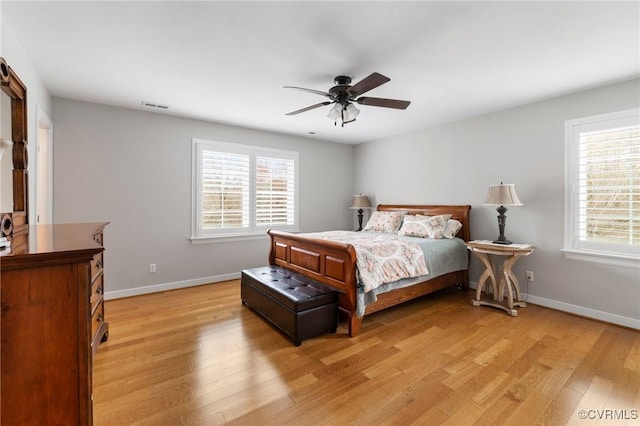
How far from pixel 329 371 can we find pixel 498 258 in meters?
2.92

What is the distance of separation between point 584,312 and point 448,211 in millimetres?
→ 1899

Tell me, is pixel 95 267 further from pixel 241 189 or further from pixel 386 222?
pixel 386 222

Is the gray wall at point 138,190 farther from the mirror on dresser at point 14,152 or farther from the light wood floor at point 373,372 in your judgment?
the mirror on dresser at point 14,152

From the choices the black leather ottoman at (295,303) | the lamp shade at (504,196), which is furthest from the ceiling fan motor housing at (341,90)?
the lamp shade at (504,196)

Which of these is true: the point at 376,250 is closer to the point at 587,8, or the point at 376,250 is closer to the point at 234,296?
the point at 234,296

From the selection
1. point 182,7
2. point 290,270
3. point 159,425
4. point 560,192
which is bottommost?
point 159,425

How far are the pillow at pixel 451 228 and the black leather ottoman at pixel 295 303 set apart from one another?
2129 mm

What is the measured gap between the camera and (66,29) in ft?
6.83

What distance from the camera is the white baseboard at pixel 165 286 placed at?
3.71m

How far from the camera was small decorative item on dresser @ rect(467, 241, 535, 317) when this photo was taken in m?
3.24

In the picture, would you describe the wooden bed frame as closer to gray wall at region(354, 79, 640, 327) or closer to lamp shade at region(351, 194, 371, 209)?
gray wall at region(354, 79, 640, 327)

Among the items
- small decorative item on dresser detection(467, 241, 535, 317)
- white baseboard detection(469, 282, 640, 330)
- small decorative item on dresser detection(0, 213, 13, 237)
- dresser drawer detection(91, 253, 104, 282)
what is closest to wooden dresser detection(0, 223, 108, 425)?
small decorative item on dresser detection(0, 213, 13, 237)

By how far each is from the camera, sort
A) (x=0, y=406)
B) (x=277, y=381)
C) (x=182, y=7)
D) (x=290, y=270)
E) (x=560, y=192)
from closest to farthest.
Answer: (x=0, y=406)
(x=182, y=7)
(x=277, y=381)
(x=560, y=192)
(x=290, y=270)

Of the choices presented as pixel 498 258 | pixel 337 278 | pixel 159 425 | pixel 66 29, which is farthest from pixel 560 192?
pixel 66 29
